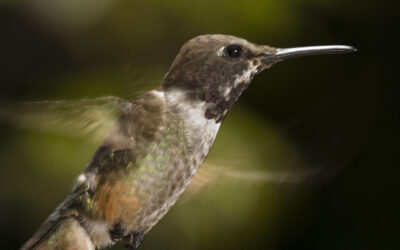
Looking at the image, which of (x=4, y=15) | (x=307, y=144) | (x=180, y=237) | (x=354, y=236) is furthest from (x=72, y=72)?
(x=354, y=236)

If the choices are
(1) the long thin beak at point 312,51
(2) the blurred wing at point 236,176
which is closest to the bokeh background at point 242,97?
(2) the blurred wing at point 236,176

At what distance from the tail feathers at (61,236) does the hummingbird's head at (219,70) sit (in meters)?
0.20

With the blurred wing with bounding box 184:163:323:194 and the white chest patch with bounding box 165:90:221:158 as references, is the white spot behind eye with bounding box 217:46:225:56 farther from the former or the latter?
the blurred wing with bounding box 184:163:323:194

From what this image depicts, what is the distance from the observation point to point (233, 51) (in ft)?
2.22

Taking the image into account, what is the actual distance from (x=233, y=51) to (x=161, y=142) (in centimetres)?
13

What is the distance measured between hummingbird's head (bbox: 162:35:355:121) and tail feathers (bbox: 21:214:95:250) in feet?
0.65

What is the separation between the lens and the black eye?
0.67 meters

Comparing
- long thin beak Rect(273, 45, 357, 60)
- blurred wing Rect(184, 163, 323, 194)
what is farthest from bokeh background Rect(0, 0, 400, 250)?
long thin beak Rect(273, 45, 357, 60)

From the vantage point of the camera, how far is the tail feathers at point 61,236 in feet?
2.22

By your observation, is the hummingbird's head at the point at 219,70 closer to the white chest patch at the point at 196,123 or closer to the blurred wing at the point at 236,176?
the white chest patch at the point at 196,123

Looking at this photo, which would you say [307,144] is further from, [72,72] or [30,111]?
[72,72]

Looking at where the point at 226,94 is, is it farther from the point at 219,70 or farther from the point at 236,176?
the point at 236,176

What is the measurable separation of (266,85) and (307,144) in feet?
3.11

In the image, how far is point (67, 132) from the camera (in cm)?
62
